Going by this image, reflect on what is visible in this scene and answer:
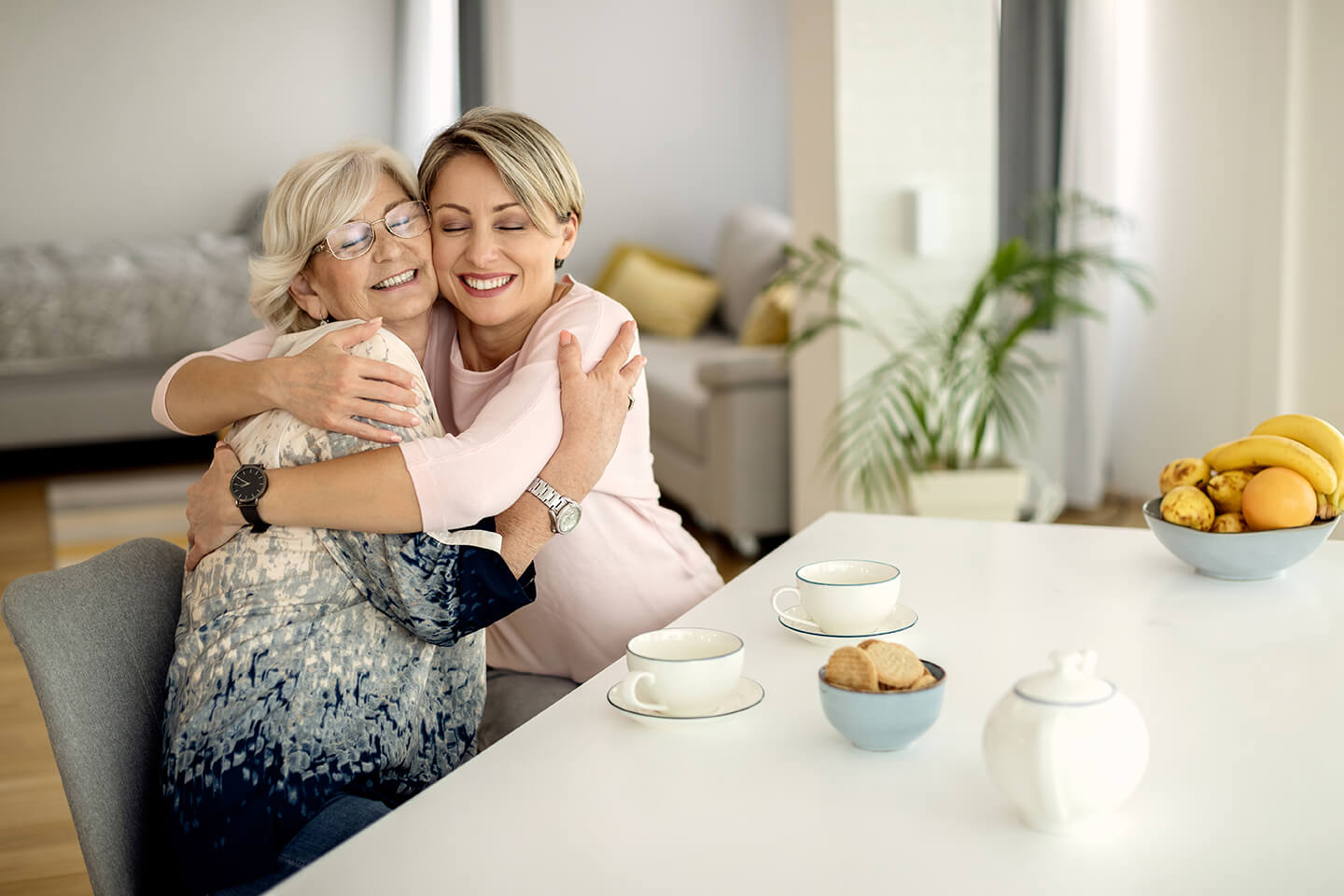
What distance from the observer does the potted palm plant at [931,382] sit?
3.19m

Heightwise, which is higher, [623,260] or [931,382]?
[623,260]

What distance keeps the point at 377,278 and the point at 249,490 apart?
0.38m

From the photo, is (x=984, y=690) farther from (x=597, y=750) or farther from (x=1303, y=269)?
(x=1303, y=269)

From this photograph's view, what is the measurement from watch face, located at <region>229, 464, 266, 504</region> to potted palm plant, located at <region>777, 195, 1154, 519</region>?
217 cm

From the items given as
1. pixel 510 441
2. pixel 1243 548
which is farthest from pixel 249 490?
pixel 1243 548

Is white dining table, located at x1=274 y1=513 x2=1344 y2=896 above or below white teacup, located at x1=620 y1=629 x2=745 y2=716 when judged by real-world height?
below

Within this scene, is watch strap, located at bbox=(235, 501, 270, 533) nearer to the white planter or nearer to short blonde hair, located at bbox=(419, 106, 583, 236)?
short blonde hair, located at bbox=(419, 106, 583, 236)

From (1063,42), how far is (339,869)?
4430mm

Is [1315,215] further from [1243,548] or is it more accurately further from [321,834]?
[321,834]

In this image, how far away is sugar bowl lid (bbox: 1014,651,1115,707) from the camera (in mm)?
781

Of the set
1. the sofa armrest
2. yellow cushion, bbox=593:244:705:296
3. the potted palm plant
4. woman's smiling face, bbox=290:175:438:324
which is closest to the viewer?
woman's smiling face, bbox=290:175:438:324

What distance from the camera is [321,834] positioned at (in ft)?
3.65

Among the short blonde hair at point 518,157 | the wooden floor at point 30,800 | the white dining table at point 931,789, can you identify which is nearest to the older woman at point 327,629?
the short blonde hair at point 518,157

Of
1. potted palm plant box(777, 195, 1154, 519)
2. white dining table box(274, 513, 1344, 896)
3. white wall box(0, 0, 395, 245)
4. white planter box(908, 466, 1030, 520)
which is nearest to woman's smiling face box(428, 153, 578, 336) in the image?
white dining table box(274, 513, 1344, 896)
